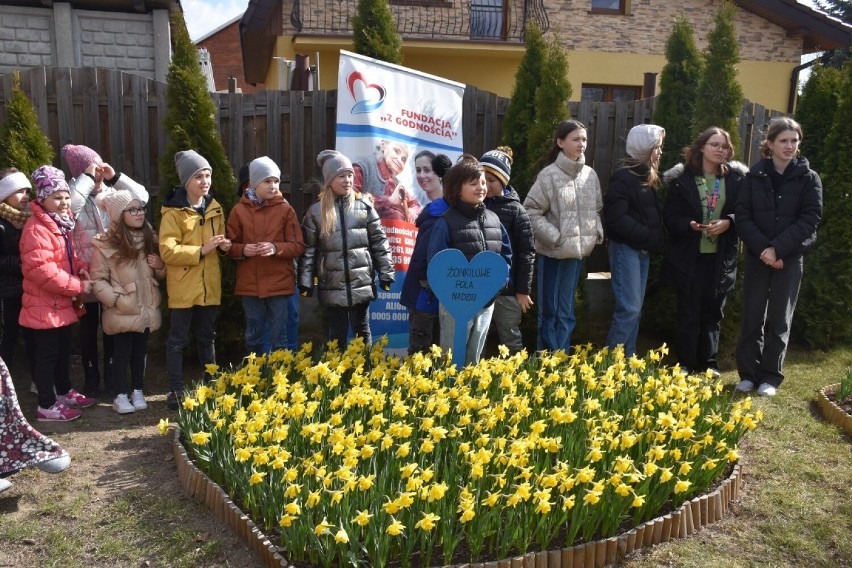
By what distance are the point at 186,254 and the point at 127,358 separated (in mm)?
921

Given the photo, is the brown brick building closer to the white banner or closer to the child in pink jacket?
the white banner

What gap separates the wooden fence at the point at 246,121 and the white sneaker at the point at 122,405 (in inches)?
87.1

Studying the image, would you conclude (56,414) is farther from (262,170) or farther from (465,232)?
(465,232)

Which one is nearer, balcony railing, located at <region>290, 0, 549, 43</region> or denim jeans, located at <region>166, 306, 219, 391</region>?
denim jeans, located at <region>166, 306, 219, 391</region>

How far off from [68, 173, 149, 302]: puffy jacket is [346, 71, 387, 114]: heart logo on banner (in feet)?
6.45

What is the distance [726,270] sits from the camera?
20.4 ft

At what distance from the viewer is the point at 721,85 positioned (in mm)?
6984

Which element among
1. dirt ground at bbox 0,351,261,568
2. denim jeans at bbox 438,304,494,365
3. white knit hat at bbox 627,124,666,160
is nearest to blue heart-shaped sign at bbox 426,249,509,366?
denim jeans at bbox 438,304,494,365

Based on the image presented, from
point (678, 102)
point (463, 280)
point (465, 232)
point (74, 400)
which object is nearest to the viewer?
point (463, 280)

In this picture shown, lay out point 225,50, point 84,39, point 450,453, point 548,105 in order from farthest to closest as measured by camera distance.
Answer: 1. point 225,50
2. point 84,39
3. point 548,105
4. point 450,453

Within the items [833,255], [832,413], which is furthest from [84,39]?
[832,413]

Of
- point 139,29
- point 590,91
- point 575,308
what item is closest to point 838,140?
point 575,308

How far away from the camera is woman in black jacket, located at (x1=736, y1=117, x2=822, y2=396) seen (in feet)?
18.5

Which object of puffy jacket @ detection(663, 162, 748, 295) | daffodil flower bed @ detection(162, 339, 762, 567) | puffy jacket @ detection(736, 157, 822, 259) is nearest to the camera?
daffodil flower bed @ detection(162, 339, 762, 567)
